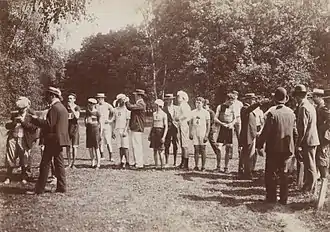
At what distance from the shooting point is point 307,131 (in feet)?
19.1

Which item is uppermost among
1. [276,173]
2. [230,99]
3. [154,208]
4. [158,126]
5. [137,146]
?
[230,99]

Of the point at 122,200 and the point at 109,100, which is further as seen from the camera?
the point at 109,100

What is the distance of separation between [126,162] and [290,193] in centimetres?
309

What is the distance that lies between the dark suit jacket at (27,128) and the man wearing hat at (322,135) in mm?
3706

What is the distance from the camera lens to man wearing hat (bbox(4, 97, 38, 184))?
6426mm

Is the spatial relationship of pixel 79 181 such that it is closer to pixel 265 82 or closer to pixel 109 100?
pixel 109 100

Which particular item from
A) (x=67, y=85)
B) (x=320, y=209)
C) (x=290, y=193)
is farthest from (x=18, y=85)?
(x=320, y=209)

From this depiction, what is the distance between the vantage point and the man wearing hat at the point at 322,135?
6.13 meters

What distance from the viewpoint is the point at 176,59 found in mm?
14656

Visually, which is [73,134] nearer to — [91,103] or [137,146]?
[91,103]

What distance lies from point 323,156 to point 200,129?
2.30 m

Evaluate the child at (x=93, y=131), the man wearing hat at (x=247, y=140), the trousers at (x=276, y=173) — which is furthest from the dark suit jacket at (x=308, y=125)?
the child at (x=93, y=131)

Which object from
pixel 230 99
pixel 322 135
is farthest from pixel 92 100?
pixel 322 135

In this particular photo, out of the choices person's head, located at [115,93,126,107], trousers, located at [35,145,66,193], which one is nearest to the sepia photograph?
trousers, located at [35,145,66,193]
